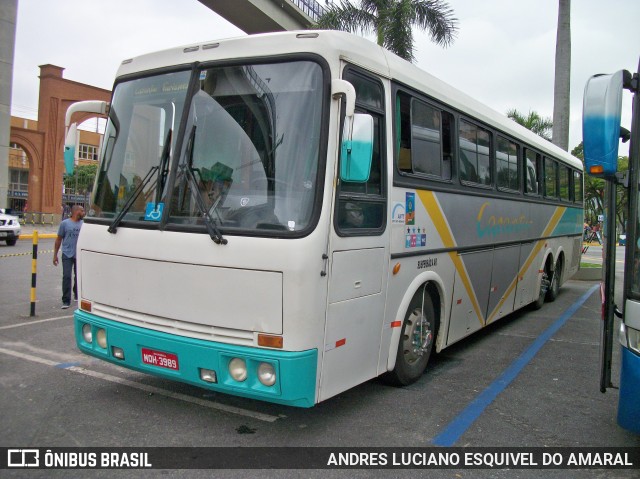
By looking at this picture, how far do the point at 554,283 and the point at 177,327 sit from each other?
9.04 metres

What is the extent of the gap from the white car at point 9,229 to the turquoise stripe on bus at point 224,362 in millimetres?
17190

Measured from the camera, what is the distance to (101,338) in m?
4.50

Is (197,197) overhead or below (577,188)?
below

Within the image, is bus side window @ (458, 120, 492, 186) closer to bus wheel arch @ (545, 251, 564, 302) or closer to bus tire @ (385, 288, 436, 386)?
bus tire @ (385, 288, 436, 386)

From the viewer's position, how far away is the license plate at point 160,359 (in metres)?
4.04

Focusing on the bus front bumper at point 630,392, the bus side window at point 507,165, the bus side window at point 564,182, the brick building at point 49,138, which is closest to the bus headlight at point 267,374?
the bus front bumper at point 630,392

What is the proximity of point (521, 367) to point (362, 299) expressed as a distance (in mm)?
3001

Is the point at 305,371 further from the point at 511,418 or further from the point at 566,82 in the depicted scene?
the point at 566,82

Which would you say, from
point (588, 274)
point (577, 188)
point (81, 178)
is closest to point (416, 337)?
point (577, 188)

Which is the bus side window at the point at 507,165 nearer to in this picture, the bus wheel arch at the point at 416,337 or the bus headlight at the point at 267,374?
the bus wheel arch at the point at 416,337

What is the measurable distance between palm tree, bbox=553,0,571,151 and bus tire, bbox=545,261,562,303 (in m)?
6.98

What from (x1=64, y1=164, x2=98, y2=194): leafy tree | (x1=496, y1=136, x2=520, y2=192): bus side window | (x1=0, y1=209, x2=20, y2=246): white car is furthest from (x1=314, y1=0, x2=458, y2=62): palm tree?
(x1=64, y1=164, x2=98, y2=194): leafy tree

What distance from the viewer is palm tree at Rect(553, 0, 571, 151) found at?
53.9 ft

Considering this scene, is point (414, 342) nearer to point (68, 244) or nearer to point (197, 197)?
point (197, 197)
